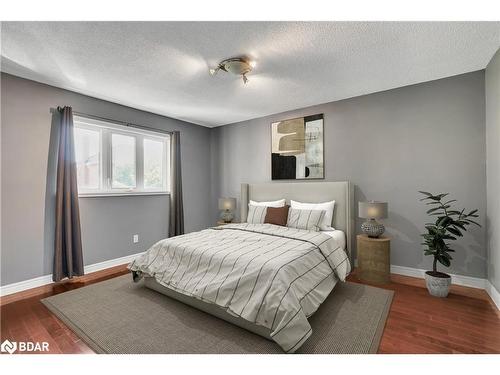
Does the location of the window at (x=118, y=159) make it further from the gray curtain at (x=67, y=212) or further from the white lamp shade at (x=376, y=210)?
the white lamp shade at (x=376, y=210)

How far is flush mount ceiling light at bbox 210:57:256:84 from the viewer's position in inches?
94.0

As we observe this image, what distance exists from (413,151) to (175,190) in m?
3.78

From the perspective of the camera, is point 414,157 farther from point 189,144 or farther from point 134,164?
point 134,164

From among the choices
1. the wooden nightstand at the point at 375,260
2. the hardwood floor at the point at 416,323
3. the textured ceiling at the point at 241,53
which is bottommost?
the hardwood floor at the point at 416,323

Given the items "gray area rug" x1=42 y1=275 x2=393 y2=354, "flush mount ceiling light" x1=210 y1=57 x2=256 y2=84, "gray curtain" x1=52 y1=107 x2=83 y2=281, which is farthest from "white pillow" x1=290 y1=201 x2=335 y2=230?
"gray curtain" x1=52 y1=107 x2=83 y2=281

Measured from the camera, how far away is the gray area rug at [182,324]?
1.70m

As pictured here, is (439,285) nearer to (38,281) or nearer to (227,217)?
(227,217)

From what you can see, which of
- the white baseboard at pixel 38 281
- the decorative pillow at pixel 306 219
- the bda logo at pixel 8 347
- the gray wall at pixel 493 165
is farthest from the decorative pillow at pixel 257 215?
the bda logo at pixel 8 347

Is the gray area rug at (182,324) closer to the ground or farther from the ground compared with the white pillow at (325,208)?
closer to the ground

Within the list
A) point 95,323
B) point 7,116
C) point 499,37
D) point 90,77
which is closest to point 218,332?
point 95,323

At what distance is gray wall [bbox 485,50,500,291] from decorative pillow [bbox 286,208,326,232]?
5.71 ft

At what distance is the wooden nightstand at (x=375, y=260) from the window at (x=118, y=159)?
3.42 m
